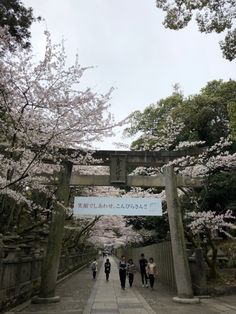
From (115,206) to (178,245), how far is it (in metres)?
2.99

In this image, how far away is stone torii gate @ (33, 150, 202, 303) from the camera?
13.8 m

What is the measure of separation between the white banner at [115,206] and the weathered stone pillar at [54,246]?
697mm

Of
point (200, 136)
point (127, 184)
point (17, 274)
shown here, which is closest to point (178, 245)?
point (127, 184)

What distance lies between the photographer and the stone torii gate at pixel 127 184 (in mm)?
13805

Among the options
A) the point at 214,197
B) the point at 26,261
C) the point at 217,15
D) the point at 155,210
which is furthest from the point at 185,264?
the point at 214,197

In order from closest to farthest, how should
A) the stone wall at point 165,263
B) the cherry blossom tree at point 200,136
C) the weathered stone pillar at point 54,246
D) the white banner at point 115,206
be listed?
the weathered stone pillar at point 54,246 → the white banner at point 115,206 → the stone wall at point 165,263 → the cherry blossom tree at point 200,136

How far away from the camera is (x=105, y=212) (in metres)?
14.1

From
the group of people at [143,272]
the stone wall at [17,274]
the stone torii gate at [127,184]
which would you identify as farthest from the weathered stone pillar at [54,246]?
the group of people at [143,272]

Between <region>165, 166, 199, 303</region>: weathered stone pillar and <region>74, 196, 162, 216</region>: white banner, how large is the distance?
0.79m

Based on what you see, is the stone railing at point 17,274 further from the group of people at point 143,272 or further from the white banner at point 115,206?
the group of people at point 143,272

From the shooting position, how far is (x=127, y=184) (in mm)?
14984

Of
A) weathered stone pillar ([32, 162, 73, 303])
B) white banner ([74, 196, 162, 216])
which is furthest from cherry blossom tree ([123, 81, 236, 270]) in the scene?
weathered stone pillar ([32, 162, 73, 303])

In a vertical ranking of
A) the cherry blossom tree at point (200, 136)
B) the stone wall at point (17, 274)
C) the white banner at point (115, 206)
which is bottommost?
the stone wall at point (17, 274)

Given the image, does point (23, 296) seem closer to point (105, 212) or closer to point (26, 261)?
point (26, 261)
